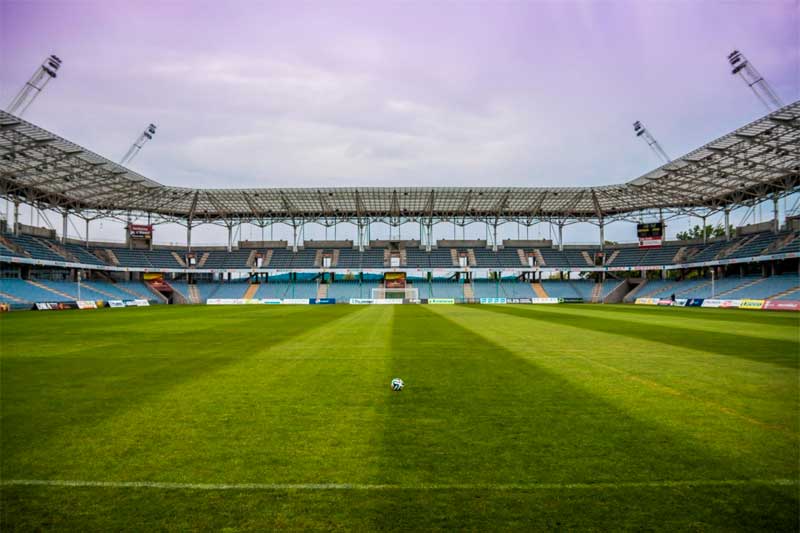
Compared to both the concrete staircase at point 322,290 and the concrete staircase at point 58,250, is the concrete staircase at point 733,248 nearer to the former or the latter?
the concrete staircase at point 322,290

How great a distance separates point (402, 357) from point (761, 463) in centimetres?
806

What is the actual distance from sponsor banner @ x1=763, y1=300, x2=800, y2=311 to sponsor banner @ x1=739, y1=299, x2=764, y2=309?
41 centimetres

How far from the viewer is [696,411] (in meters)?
6.63

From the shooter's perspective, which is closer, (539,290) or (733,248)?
(733,248)

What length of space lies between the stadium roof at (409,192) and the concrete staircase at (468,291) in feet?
36.0

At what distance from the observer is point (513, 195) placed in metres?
62.4

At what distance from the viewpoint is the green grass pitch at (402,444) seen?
3.72 metres

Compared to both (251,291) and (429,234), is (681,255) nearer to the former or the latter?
(429,234)

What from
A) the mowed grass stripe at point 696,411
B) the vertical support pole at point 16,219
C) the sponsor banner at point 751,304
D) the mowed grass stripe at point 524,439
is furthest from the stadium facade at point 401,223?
the mowed grass stripe at point 524,439

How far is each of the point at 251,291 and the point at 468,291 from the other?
1225 inches

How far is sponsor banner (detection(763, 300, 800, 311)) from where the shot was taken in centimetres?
3525

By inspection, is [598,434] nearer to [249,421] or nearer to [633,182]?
[249,421]

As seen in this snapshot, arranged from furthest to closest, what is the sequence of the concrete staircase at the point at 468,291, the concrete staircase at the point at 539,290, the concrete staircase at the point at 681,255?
the concrete staircase at the point at 539,290
the concrete staircase at the point at 468,291
the concrete staircase at the point at 681,255

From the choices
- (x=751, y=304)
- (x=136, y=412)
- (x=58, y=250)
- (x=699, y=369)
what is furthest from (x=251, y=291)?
(x=699, y=369)
